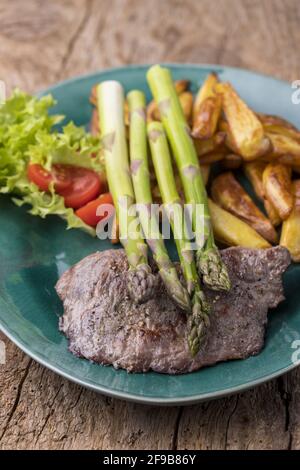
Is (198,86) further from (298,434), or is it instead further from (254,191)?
(298,434)

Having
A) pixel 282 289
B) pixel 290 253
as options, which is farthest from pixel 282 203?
pixel 282 289

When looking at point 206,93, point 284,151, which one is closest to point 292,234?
point 284,151

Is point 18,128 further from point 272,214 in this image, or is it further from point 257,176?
point 272,214

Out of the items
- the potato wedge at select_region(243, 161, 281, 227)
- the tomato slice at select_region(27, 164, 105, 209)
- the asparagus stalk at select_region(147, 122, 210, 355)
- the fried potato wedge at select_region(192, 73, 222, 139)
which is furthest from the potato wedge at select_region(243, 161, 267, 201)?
the tomato slice at select_region(27, 164, 105, 209)

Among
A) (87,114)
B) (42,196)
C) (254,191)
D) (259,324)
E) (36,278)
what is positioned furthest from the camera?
(87,114)

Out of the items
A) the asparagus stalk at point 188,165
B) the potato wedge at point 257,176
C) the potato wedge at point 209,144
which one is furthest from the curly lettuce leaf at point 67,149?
the potato wedge at point 257,176

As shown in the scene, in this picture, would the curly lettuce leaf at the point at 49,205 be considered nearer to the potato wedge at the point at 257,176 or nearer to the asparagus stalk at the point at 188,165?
the asparagus stalk at the point at 188,165
